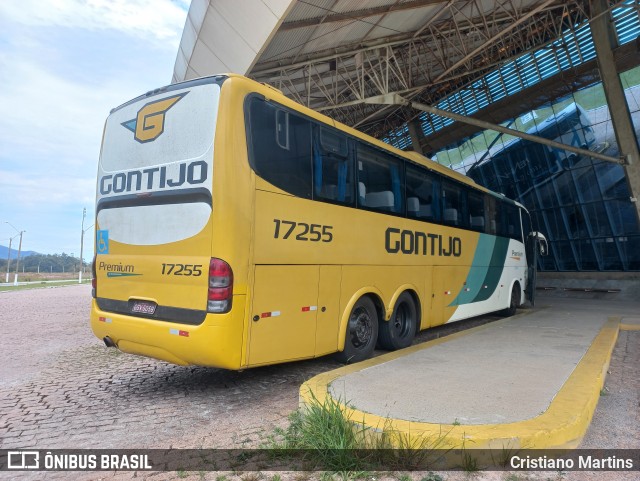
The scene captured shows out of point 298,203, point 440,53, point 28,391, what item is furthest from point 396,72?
point 28,391

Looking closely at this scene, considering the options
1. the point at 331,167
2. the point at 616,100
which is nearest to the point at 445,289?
the point at 331,167

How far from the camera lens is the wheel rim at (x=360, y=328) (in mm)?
6413

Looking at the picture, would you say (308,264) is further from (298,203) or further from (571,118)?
(571,118)

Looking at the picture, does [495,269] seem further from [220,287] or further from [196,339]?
[196,339]

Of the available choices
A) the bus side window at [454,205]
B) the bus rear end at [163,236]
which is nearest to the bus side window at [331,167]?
the bus rear end at [163,236]

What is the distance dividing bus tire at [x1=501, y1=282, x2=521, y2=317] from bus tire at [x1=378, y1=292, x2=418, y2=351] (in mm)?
6202

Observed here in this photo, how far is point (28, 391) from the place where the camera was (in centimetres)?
555

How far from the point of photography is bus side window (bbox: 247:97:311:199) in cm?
499

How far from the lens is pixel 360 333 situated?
655 centimetres

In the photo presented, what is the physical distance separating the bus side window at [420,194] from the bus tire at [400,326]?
4.93 feet

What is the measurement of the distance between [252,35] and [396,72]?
7.52 metres

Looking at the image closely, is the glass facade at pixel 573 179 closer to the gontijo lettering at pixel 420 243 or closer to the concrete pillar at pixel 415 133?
the concrete pillar at pixel 415 133

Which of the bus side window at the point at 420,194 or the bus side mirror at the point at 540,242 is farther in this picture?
the bus side mirror at the point at 540,242

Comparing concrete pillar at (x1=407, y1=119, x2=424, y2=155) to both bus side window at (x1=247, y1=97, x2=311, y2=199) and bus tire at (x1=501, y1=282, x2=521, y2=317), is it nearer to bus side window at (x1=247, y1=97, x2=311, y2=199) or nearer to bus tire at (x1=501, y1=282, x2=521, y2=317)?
bus tire at (x1=501, y1=282, x2=521, y2=317)
